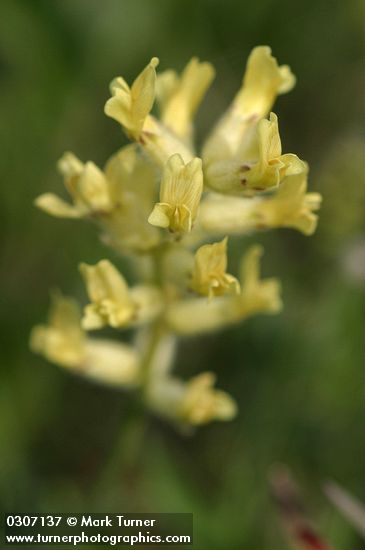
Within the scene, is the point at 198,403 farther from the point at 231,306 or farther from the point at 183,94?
the point at 183,94

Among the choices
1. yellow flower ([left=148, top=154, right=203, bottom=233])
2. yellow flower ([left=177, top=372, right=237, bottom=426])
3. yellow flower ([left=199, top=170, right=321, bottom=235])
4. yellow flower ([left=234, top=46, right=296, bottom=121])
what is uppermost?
yellow flower ([left=234, top=46, right=296, bottom=121])

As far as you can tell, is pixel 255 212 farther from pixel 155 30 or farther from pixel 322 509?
pixel 155 30

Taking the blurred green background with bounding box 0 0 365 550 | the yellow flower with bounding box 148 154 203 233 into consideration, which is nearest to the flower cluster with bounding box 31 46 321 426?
the yellow flower with bounding box 148 154 203 233

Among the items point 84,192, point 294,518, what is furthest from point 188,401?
point 84,192

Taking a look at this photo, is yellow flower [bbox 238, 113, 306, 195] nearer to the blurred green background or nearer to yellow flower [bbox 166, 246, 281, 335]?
yellow flower [bbox 166, 246, 281, 335]

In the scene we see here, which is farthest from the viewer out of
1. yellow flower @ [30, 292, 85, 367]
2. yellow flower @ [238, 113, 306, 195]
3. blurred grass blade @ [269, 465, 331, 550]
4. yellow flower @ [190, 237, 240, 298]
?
yellow flower @ [30, 292, 85, 367]

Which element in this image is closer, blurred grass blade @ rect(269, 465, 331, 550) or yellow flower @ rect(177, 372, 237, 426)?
blurred grass blade @ rect(269, 465, 331, 550)

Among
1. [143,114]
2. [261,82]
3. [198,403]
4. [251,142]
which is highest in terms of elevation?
[261,82]
